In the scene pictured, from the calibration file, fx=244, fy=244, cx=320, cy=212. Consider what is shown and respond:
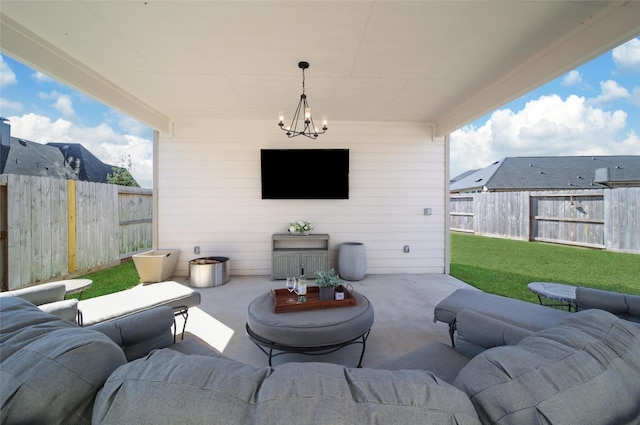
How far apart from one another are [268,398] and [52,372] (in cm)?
60

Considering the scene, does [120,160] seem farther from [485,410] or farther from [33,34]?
[485,410]

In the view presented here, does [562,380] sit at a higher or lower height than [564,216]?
lower

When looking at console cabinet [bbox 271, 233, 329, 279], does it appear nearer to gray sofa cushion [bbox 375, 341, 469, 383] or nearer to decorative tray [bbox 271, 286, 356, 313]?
decorative tray [bbox 271, 286, 356, 313]

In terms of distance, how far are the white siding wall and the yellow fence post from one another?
50.3 inches

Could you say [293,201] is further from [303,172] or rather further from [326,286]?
[326,286]

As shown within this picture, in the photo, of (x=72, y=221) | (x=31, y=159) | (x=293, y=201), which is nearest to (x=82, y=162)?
(x=31, y=159)

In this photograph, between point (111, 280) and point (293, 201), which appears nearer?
point (111, 280)

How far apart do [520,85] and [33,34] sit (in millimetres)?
5235

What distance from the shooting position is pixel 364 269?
448 centimetres

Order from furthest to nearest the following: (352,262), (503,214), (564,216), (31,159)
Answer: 1. (503,214)
2. (564,216)
3. (31,159)
4. (352,262)

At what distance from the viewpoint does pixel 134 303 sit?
91.7 inches

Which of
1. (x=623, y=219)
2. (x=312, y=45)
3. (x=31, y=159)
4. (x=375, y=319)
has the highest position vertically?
(x=312, y=45)

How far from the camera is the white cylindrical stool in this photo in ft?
14.5

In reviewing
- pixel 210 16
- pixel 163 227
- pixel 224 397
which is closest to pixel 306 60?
pixel 210 16
